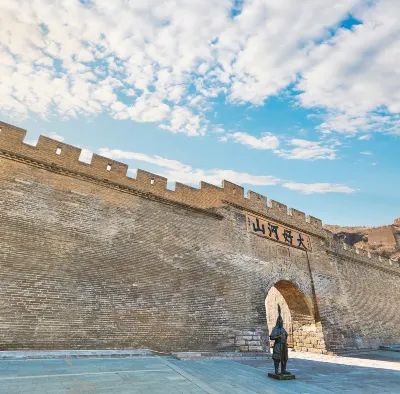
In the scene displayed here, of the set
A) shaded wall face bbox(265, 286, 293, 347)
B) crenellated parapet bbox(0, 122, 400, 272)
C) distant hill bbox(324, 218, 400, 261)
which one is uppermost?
distant hill bbox(324, 218, 400, 261)

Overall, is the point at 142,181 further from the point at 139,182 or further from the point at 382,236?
the point at 382,236

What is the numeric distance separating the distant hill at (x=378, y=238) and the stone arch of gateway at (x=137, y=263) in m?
14.5

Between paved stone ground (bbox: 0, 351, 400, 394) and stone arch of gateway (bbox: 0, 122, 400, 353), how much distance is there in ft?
4.09

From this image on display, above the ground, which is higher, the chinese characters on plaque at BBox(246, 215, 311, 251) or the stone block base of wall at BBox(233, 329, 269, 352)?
the chinese characters on plaque at BBox(246, 215, 311, 251)

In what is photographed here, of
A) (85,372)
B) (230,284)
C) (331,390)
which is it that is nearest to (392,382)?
(331,390)

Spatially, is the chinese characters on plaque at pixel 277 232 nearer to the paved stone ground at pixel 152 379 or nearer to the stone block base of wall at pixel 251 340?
the stone block base of wall at pixel 251 340

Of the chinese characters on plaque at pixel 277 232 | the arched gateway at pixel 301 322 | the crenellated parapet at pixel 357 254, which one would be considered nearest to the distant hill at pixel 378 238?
the crenellated parapet at pixel 357 254

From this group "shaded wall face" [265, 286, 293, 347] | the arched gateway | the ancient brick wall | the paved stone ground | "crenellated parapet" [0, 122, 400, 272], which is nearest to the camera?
the paved stone ground

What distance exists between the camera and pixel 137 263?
764 cm

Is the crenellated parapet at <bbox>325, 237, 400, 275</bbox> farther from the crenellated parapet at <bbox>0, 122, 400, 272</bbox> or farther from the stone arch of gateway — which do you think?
the stone arch of gateway

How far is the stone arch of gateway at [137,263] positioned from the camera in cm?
623

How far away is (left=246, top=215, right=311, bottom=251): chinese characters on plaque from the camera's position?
10934mm

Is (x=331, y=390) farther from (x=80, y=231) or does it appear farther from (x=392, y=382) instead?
(x=80, y=231)

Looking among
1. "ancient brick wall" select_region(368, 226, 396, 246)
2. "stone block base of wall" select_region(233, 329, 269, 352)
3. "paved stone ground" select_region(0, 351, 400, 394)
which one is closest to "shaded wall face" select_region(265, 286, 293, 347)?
"stone block base of wall" select_region(233, 329, 269, 352)
